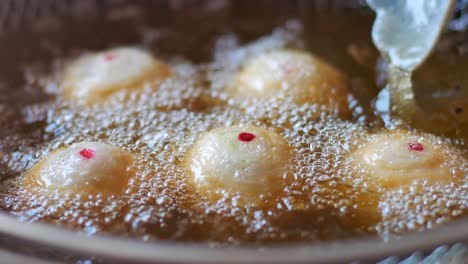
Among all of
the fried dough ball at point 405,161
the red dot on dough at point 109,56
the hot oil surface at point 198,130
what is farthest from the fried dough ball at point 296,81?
the red dot on dough at point 109,56

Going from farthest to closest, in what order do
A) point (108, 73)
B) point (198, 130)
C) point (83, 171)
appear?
point (108, 73), point (198, 130), point (83, 171)

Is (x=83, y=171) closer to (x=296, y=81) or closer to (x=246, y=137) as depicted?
(x=246, y=137)

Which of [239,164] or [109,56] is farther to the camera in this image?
[109,56]

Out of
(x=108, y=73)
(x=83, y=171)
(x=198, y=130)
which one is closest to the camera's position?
(x=83, y=171)

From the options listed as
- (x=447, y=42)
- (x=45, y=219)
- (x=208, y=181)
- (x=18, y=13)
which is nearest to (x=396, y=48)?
(x=447, y=42)

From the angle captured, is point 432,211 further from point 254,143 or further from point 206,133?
point 206,133

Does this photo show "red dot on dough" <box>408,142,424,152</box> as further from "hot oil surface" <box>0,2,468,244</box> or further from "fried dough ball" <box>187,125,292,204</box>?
"fried dough ball" <box>187,125,292,204</box>

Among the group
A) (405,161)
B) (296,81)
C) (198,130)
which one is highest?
(296,81)

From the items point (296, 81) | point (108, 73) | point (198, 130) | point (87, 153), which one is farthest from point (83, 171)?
point (296, 81)
